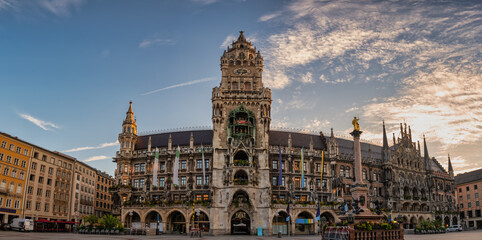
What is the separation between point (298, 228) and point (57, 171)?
60732mm

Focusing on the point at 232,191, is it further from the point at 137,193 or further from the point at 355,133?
the point at 355,133

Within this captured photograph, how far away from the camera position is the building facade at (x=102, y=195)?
121 meters

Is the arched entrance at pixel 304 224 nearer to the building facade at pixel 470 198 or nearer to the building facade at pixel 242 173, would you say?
the building facade at pixel 242 173

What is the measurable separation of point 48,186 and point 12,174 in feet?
42.0

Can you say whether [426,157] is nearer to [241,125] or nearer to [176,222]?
[241,125]

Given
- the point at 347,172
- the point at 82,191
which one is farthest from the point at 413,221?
the point at 82,191

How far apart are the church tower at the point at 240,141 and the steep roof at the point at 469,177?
274 feet

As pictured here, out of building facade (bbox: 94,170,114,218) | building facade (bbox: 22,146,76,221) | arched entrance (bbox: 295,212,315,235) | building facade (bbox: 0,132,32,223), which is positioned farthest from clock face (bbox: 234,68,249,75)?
building facade (bbox: 94,170,114,218)

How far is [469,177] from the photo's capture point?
130m

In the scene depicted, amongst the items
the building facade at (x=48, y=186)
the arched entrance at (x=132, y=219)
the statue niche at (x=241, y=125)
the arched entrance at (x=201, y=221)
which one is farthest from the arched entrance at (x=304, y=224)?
the building facade at (x=48, y=186)

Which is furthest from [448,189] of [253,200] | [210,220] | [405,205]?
[210,220]

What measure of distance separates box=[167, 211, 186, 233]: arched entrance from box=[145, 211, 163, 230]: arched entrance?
2.05 m

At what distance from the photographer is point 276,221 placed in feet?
260

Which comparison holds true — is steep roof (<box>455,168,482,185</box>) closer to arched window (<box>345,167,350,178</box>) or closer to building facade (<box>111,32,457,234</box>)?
building facade (<box>111,32,457,234</box>)
